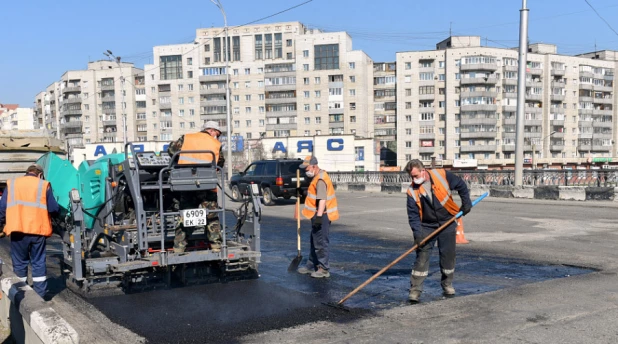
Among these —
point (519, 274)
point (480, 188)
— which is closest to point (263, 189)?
point (480, 188)

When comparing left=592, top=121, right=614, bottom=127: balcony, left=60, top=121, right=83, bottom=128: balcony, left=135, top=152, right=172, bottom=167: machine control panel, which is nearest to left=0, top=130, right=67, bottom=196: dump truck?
left=135, top=152, right=172, bottom=167: machine control panel

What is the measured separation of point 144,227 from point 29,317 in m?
2.10

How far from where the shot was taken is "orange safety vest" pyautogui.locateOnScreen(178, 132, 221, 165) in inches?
295

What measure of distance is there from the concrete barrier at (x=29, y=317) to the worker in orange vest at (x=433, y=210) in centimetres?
390

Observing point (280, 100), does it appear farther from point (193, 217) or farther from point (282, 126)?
point (193, 217)

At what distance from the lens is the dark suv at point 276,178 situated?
2217 centimetres

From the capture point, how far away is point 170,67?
97625mm

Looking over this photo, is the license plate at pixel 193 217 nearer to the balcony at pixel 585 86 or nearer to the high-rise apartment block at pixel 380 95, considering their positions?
the high-rise apartment block at pixel 380 95

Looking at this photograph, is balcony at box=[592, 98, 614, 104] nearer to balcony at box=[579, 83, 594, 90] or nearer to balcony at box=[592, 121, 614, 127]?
balcony at box=[579, 83, 594, 90]

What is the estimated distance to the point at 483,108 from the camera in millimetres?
89625

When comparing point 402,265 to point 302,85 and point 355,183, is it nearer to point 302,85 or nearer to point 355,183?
point 355,183

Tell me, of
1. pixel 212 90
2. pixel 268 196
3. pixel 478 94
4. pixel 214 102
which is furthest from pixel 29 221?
pixel 212 90

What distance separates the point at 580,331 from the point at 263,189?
1810 cm

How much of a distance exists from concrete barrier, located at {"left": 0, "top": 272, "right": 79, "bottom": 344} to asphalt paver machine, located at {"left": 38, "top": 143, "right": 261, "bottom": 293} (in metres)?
0.96
